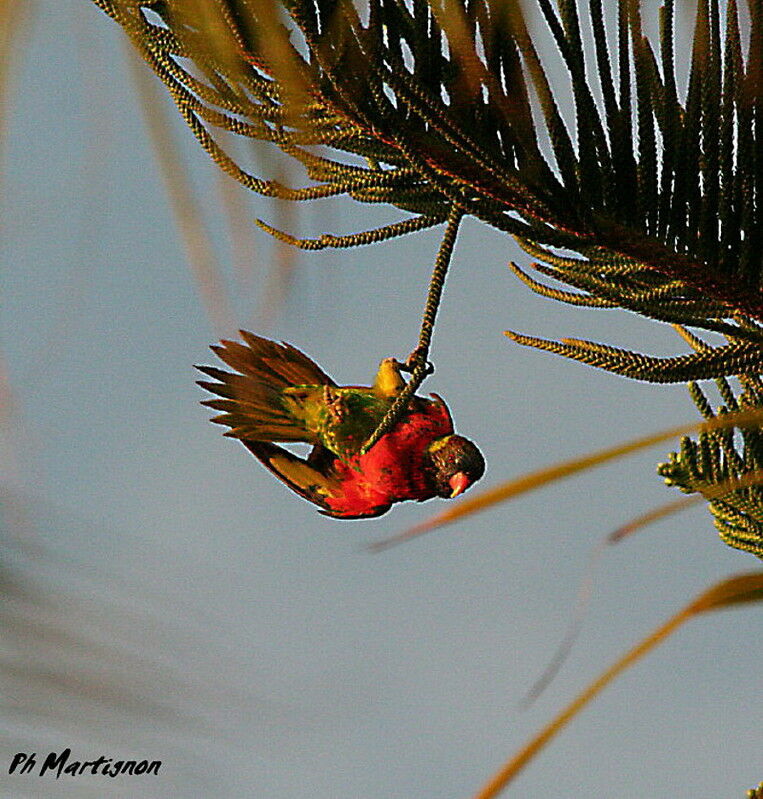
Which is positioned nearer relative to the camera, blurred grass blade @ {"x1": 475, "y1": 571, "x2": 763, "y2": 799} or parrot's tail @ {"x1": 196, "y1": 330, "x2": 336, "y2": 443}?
blurred grass blade @ {"x1": 475, "y1": 571, "x2": 763, "y2": 799}

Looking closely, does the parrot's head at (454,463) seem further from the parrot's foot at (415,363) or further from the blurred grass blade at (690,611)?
the blurred grass blade at (690,611)

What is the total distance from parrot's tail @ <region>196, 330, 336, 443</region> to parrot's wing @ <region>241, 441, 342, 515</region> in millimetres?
37

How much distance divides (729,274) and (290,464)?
0.60 meters

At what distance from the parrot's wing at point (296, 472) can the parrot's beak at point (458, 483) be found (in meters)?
0.15

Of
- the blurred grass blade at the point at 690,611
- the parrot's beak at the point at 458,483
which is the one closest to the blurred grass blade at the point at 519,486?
the blurred grass blade at the point at 690,611

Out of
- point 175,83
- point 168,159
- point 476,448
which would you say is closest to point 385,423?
point 476,448

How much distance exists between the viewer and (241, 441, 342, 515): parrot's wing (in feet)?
4.65

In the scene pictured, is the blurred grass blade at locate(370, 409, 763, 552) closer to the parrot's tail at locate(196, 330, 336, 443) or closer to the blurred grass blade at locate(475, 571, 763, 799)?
the blurred grass blade at locate(475, 571, 763, 799)

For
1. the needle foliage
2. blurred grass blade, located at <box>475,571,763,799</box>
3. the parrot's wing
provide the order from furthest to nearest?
the parrot's wing < the needle foliage < blurred grass blade, located at <box>475,571,763,799</box>

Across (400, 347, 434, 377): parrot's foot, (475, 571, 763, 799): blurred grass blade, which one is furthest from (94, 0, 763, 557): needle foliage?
(475, 571, 763, 799): blurred grass blade

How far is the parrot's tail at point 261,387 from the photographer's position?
1.35 metres

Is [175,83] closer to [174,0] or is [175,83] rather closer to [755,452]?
[174,0]

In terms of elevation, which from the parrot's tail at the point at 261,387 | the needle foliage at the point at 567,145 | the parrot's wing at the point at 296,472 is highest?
the needle foliage at the point at 567,145

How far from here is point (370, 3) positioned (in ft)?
3.52
